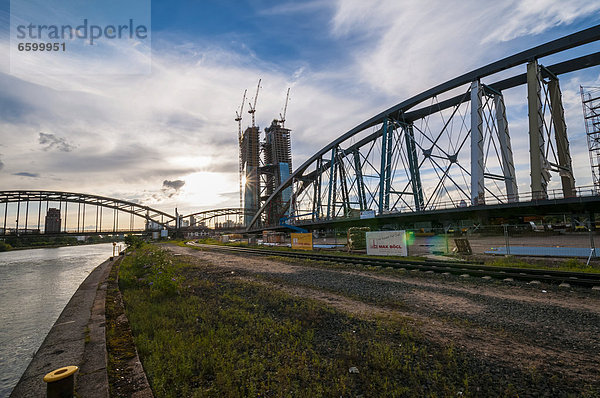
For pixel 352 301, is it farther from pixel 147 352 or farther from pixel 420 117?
pixel 420 117

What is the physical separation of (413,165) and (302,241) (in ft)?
85.9

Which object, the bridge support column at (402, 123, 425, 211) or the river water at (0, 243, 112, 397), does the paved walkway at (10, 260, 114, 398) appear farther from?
the bridge support column at (402, 123, 425, 211)

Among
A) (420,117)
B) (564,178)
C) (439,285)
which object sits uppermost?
(420,117)

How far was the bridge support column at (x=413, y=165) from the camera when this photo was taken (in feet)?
155

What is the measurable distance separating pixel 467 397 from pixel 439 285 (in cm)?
860

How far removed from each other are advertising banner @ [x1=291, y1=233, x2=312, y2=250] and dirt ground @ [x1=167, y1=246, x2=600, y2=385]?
20719 mm

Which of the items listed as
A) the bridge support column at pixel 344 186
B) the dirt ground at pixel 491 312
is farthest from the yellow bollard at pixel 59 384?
the bridge support column at pixel 344 186

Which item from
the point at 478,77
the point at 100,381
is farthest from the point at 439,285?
the point at 478,77

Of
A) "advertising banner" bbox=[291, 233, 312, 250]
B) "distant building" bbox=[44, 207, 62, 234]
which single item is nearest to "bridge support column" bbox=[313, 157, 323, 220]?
"advertising banner" bbox=[291, 233, 312, 250]

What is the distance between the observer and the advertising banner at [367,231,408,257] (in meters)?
22.2

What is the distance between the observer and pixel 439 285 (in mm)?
11680

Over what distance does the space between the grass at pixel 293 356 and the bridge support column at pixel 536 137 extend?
1226 inches

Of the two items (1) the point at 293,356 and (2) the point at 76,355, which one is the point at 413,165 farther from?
(2) the point at 76,355

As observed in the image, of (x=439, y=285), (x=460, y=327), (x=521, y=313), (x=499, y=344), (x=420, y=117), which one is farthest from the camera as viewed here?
(x=420, y=117)
